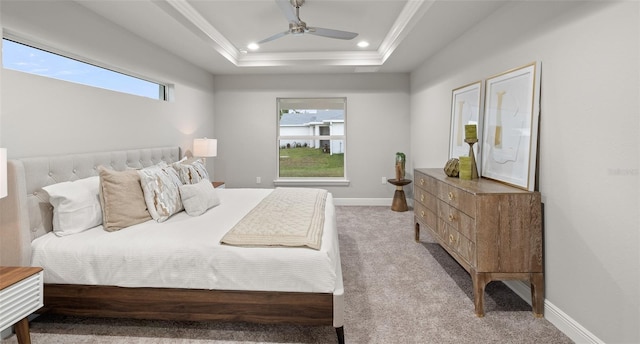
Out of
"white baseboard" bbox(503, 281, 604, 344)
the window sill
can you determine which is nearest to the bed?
"white baseboard" bbox(503, 281, 604, 344)

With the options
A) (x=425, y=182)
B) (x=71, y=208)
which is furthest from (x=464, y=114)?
(x=71, y=208)

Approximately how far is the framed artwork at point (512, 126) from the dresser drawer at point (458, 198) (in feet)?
1.33

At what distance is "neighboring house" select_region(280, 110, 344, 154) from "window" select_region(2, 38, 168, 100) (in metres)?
2.70

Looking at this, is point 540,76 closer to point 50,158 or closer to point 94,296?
point 94,296

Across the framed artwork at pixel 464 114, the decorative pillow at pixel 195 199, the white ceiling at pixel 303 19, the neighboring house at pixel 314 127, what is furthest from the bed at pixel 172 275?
the neighboring house at pixel 314 127

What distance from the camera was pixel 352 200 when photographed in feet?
18.9

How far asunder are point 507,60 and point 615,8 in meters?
0.98

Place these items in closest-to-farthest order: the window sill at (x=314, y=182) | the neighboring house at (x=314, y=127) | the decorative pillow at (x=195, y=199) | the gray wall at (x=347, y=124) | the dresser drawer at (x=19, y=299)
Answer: the dresser drawer at (x=19, y=299)
the decorative pillow at (x=195, y=199)
the gray wall at (x=347, y=124)
the window sill at (x=314, y=182)
the neighboring house at (x=314, y=127)

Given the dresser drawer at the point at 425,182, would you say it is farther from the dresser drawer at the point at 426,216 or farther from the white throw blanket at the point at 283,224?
the white throw blanket at the point at 283,224

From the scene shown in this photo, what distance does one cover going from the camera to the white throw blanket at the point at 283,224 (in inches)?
75.1

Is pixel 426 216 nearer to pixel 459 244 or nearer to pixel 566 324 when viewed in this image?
pixel 459 244

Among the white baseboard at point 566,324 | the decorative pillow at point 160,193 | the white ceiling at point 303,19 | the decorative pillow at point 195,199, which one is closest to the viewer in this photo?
the white baseboard at point 566,324

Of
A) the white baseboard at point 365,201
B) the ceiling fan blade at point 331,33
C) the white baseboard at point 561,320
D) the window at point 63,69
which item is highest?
the ceiling fan blade at point 331,33

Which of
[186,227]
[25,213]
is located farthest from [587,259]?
[25,213]
